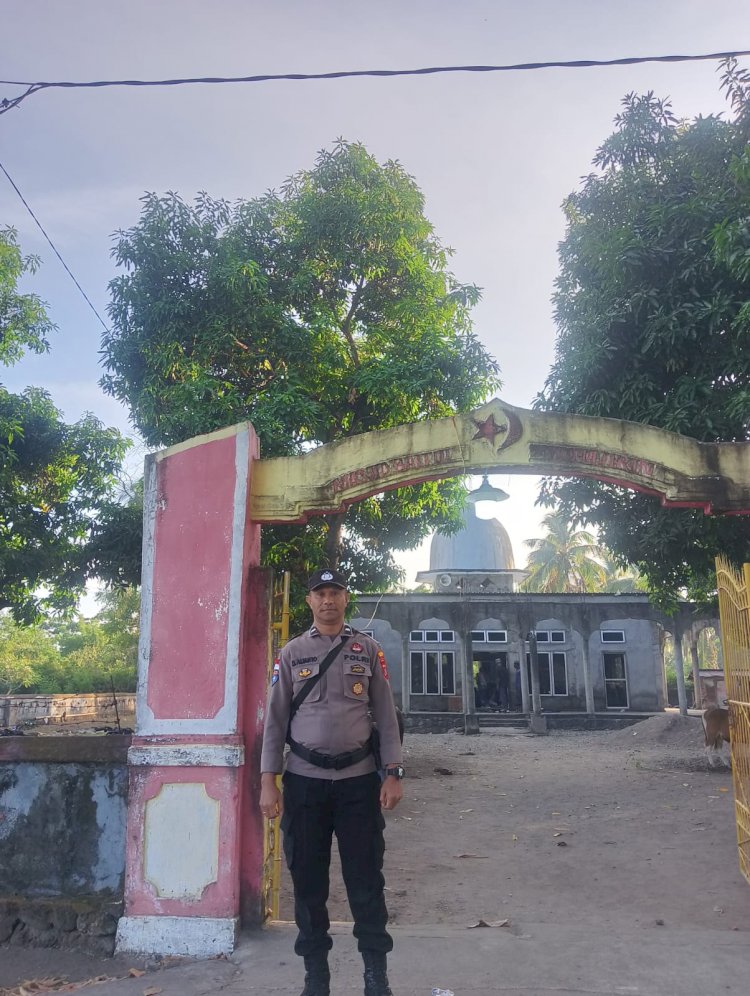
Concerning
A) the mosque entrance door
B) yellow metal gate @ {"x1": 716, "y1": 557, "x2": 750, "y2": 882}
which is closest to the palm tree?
the mosque entrance door

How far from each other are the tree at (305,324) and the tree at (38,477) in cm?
297

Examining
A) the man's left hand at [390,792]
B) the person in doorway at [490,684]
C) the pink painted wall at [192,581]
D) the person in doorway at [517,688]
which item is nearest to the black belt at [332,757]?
the man's left hand at [390,792]

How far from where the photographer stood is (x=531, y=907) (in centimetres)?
615

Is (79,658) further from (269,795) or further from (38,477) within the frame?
(269,795)

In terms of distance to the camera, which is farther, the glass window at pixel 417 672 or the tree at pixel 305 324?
the glass window at pixel 417 672

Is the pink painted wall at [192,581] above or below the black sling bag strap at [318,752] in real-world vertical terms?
above

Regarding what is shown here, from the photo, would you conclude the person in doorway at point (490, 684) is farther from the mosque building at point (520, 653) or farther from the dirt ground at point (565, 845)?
the dirt ground at point (565, 845)

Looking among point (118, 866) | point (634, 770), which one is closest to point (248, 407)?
point (118, 866)

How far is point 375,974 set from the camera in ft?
11.7

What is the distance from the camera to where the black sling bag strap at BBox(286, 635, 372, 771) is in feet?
12.3

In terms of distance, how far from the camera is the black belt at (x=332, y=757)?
3746 mm

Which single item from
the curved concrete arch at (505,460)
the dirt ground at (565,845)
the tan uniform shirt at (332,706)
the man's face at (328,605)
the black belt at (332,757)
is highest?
the curved concrete arch at (505,460)

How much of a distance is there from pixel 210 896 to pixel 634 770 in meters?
11.9

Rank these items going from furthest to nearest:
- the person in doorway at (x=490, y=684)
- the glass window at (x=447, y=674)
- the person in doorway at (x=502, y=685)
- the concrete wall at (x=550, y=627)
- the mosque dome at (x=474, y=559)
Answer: the mosque dome at (x=474, y=559)
the person in doorway at (x=490, y=684)
the person in doorway at (x=502, y=685)
the glass window at (x=447, y=674)
the concrete wall at (x=550, y=627)
